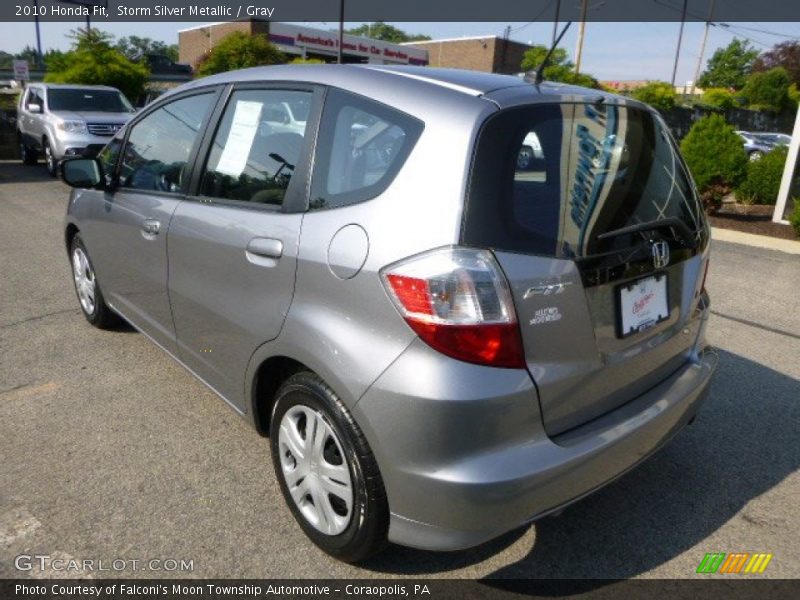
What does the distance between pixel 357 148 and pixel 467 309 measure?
757 millimetres

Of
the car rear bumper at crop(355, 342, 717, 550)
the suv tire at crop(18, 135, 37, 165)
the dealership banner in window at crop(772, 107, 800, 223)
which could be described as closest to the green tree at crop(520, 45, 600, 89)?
→ the dealership banner in window at crop(772, 107, 800, 223)

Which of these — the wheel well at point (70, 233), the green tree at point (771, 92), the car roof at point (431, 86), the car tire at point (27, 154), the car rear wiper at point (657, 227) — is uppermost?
the green tree at point (771, 92)

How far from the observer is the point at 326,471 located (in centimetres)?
226

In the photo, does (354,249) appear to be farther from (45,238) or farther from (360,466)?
(45,238)

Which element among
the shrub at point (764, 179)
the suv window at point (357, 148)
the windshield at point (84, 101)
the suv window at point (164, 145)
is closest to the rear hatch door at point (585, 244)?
the suv window at point (357, 148)

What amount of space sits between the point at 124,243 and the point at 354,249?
209 centimetres

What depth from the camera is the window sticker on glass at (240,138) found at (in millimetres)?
2738

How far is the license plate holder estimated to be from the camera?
2.13 m

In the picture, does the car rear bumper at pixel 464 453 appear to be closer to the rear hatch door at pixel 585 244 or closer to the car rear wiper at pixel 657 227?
the rear hatch door at pixel 585 244

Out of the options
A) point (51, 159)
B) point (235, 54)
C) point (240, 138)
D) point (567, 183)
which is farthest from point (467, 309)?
point (235, 54)

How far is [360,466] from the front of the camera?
2.07 metres

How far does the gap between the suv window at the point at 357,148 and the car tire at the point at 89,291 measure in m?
2.63

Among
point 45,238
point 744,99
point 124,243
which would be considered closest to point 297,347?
point 124,243

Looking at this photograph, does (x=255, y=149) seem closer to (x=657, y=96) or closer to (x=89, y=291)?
(x=89, y=291)
